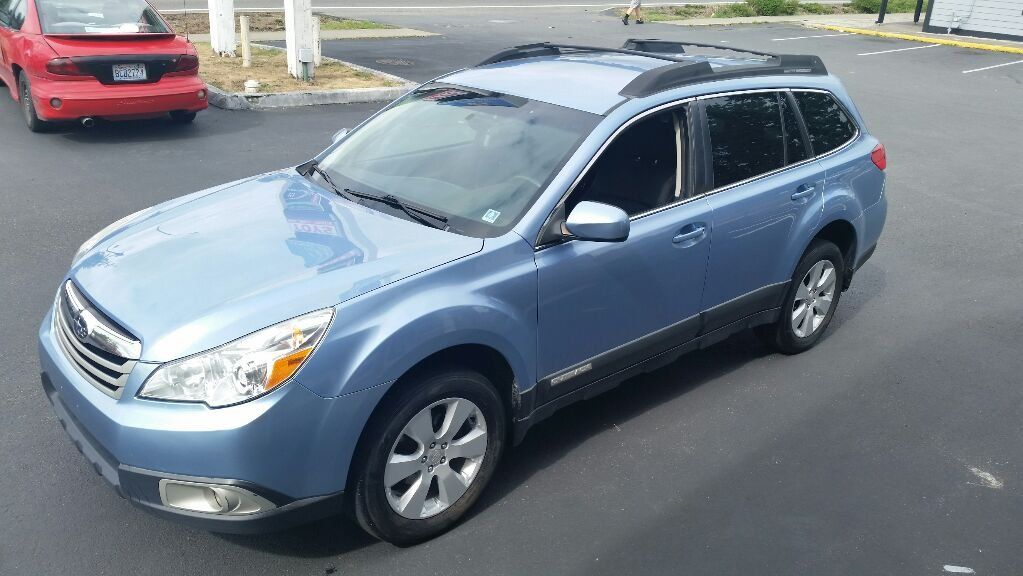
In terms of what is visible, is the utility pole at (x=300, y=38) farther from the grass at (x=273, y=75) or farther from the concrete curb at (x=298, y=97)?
the concrete curb at (x=298, y=97)

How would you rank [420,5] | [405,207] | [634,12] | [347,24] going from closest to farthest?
[405,207], [347,24], [634,12], [420,5]

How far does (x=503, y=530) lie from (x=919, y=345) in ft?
11.5

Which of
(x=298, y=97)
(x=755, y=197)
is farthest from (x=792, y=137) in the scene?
(x=298, y=97)

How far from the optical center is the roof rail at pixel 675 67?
446 centimetres

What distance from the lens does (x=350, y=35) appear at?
1930cm

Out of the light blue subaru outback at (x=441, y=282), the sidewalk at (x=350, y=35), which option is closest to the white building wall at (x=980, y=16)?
the sidewalk at (x=350, y=35)

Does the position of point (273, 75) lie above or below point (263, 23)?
above

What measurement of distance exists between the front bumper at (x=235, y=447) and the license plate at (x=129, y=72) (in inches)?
278

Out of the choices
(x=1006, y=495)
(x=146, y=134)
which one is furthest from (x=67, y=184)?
(x=1006, y=495)

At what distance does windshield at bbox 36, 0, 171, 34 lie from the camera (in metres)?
9.60

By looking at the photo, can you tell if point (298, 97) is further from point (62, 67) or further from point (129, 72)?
point (62, 67)

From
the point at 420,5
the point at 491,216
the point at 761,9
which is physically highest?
the point at 491,216

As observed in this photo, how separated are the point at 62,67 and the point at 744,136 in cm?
738

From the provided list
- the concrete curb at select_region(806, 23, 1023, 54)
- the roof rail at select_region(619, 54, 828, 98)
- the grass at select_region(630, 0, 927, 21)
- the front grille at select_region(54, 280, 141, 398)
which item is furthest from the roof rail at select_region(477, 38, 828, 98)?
the grass at select_region(630, 0, 927, 21)
